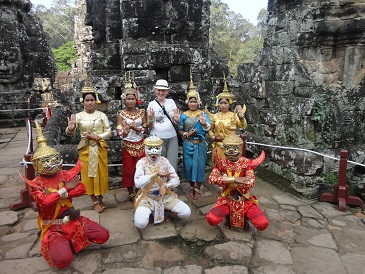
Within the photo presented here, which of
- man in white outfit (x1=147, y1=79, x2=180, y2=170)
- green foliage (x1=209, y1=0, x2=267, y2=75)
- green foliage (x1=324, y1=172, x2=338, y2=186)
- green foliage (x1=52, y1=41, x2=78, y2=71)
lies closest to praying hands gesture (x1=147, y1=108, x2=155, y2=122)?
man in white outfit (x1=147, y1=79, x2=180, y2=170)

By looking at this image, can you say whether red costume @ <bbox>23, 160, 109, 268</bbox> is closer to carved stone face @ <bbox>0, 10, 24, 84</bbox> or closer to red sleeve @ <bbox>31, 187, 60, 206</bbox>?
red sleeve @ <bbox>31, 187, 60, 206</bbox>

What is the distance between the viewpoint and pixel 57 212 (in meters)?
2.96

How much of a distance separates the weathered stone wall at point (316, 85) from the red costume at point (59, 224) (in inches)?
119

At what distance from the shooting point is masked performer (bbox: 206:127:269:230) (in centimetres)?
329

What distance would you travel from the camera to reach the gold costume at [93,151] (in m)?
3.84

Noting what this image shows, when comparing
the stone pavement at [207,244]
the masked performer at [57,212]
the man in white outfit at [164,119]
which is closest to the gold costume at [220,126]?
the man in white outfit at [164,119]

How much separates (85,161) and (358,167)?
4.03 metres

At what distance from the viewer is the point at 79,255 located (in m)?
3.06

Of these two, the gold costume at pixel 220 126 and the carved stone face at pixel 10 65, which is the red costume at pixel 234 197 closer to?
the gold costume at pixel 220 126

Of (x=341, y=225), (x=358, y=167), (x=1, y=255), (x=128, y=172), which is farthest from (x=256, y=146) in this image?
(x=1, y=255)

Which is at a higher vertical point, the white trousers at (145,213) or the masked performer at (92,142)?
the masked performer at (92,142)

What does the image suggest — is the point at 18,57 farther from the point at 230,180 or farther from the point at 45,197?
the point at 230,180

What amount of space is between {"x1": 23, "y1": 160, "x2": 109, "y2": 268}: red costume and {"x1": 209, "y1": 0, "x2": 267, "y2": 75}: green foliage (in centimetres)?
2604

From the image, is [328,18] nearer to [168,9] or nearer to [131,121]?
[168,9]
